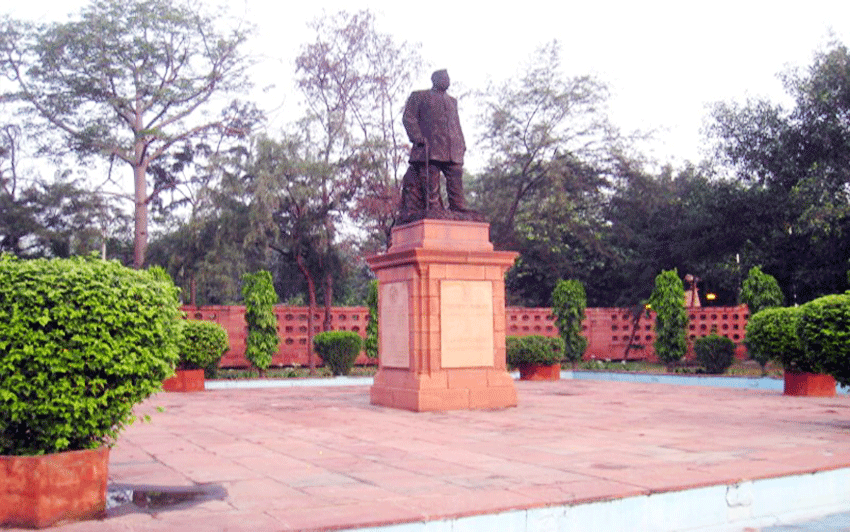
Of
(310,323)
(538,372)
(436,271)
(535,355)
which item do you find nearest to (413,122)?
(436,271)

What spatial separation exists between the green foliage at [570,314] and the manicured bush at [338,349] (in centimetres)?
570

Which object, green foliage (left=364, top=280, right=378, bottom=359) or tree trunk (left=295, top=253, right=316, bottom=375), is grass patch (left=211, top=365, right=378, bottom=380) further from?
green foliage (left=364, top=280, right=378, bottom=359)

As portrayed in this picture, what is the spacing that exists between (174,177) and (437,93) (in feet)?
60.8

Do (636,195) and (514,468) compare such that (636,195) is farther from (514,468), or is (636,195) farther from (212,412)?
(514,468)

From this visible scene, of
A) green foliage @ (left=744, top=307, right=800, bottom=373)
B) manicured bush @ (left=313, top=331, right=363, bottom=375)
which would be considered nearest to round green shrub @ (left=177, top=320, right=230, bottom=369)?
manicured bush @ (left=313, top=331, right=363, bottom=375)

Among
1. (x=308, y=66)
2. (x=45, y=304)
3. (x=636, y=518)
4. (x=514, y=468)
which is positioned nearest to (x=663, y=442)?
(x=514, y=468)

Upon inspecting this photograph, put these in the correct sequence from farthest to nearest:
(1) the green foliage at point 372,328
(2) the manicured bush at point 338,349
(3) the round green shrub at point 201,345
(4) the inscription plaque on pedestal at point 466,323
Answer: (1) the green foliage at point 372,328, (2) the manicured bush at point 338,349, (3) the round green shrub at point 201,345, (4) the inscription plaque on pedestal at point 466,323

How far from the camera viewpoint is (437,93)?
10727 mm

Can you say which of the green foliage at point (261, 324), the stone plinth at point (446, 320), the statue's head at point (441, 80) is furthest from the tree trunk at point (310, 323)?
the statue's head at point (441, 80)

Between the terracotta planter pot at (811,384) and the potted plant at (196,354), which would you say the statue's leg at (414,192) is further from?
the terracotta planter pot at (811,384)

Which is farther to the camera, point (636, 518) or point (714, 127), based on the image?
point (714, 127)

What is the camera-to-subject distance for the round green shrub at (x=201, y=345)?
1376 cm

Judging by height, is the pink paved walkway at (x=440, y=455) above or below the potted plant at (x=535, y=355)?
below

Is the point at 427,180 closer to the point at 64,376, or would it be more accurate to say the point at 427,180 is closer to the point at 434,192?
the point at 434,192
